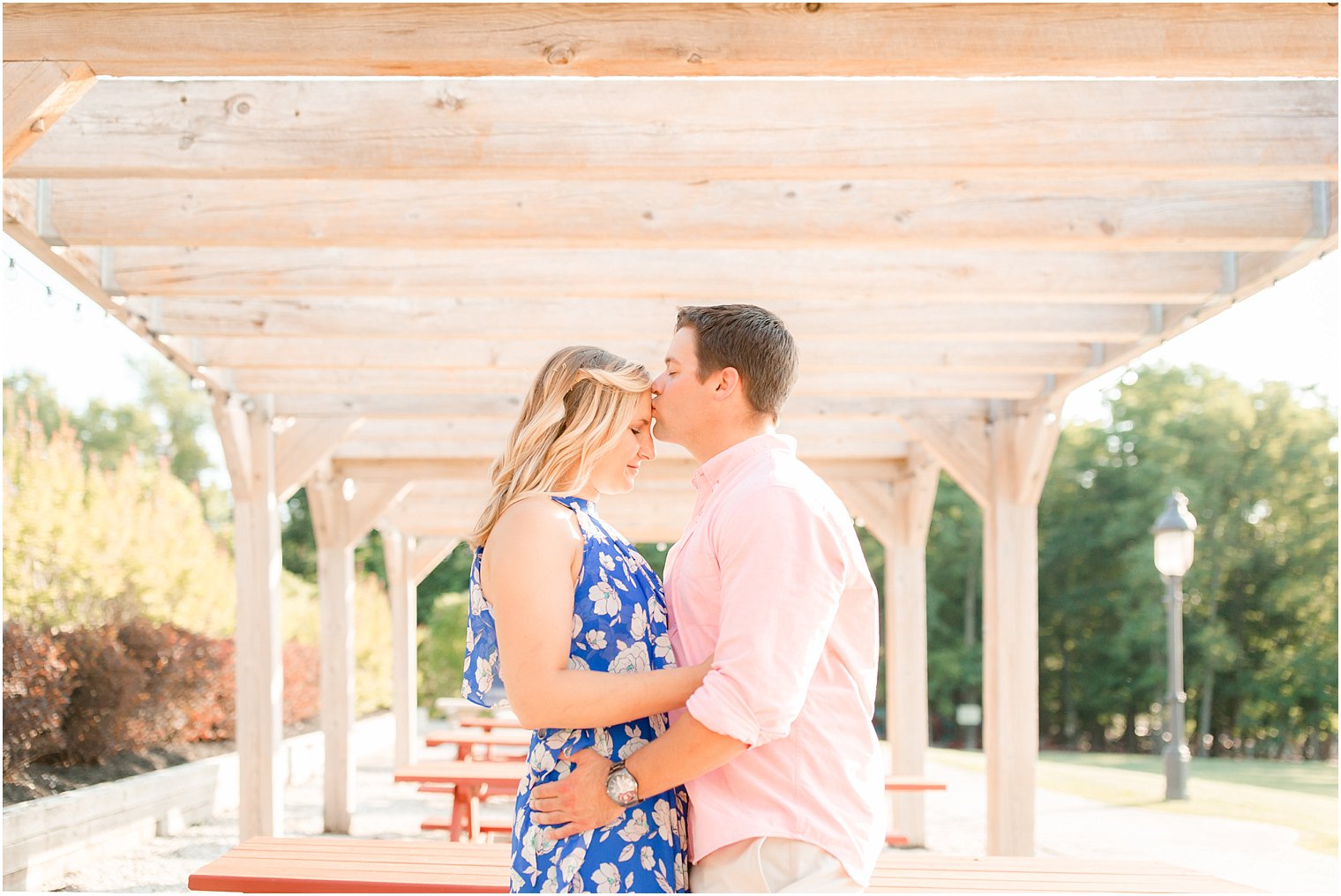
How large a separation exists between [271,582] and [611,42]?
18.9 ft

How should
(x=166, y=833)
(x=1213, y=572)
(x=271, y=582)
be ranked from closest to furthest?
(x=271, y=582) → (x=166, y=833) → (x=1213, y=572)

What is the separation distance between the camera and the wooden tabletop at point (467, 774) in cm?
667

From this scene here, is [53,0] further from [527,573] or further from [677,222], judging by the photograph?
[677,222]

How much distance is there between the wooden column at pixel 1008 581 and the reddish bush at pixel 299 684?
8251 mm

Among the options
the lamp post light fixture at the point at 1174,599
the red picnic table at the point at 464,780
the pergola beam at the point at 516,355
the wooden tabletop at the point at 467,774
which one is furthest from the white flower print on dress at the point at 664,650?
the lamp post light fixture at the point at 1174,599

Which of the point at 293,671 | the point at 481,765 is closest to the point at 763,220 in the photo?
the point at 481,765

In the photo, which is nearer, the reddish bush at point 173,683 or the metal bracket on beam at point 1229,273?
the metal bracket on beam at point 1229,273

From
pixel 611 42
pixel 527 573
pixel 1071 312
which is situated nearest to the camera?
pixel 527 573

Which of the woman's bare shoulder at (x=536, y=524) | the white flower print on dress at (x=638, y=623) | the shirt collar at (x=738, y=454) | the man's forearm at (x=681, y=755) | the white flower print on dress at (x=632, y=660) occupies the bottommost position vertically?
the man's forearm at (x=681, y=755)

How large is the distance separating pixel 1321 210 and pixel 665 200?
90.9 inches

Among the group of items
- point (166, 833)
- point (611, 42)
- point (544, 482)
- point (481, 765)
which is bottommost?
point (166, 833)

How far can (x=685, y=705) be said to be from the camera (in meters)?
2.12

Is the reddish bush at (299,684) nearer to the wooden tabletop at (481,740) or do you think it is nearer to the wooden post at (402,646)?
the wooden post at (402,646)

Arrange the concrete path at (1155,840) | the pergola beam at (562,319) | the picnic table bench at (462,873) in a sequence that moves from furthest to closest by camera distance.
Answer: the concrete path at (1155,840) → the pergola beam at (562,319) → the picnic table bench at (462,873)
